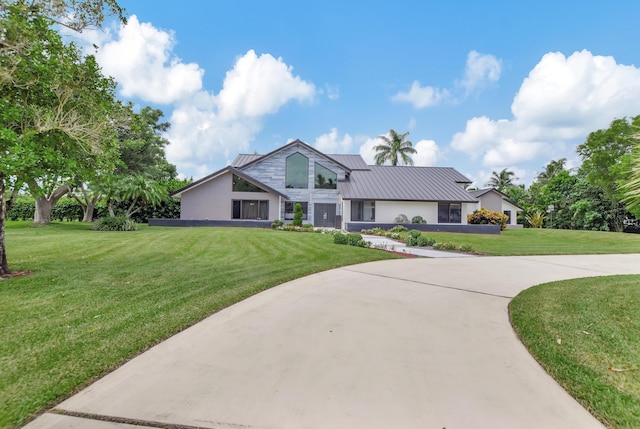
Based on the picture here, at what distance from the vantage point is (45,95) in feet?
18.6

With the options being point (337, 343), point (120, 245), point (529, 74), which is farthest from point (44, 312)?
point (529, 74)

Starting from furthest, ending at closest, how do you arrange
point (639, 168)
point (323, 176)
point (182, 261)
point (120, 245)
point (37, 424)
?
point (323, 176)
point (120, 245)
point (182, 261)
point (639, 168)
point (37, 424)

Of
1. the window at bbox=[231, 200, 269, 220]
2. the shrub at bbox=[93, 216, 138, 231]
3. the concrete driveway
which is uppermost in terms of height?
the window at bbox=[231, 200, 269, 220]

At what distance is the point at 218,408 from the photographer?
221cm

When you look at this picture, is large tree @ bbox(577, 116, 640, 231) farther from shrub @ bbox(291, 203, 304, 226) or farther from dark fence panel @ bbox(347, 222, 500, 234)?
shrub @ bbox(291, 203, 304, 226)

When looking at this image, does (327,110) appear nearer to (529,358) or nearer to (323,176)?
(323,176)

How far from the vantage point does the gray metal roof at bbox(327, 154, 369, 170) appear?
29.1 meters

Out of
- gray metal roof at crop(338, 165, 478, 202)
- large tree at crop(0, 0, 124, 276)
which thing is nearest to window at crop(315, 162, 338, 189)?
gray metal roof at crop(338, 165, 478, 202)

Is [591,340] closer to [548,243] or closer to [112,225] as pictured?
[548,243]

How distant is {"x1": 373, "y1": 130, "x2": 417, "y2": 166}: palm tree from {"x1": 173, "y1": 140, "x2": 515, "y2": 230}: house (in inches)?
634

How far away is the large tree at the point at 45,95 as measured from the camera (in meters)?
4.99

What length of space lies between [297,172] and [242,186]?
4724 mm

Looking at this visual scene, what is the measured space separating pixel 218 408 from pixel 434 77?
21.7 metres

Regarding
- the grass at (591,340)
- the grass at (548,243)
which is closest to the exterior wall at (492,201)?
the grass at (548,243)
